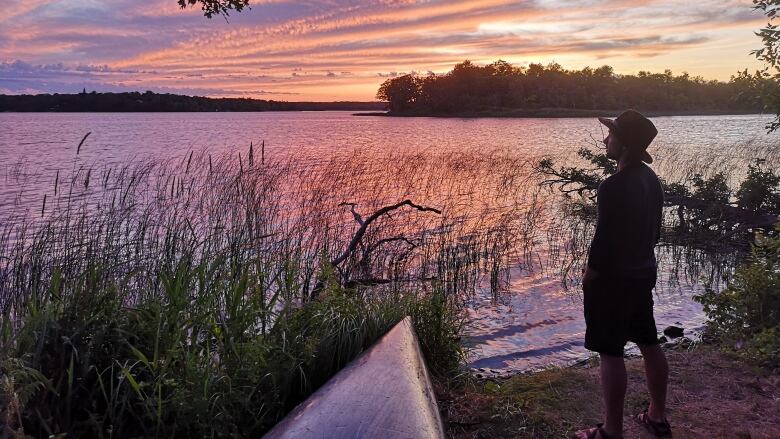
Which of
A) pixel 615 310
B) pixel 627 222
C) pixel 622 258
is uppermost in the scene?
pixel 627 222

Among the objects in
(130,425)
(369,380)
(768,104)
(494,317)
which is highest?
(768,104)

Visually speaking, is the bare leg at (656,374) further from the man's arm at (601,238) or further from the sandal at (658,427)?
the man's arm at (601,238)

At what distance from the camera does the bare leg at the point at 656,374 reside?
12.8 ft

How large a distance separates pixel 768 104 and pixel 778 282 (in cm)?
206

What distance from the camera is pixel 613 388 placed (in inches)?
149

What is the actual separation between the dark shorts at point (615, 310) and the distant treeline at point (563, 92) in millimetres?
96234

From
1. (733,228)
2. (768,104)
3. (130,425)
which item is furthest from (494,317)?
(733,228)

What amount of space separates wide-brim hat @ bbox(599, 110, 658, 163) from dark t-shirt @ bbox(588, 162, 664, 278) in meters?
0.13

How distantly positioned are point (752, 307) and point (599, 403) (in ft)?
7.59

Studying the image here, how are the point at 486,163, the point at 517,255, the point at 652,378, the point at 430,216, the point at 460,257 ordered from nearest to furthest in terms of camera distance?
the point at 652,378 < the point at 460,257 < the point at 517,255 < the point at 430,216 < the point at 486,163

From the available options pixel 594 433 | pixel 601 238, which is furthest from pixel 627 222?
pixel 594 433

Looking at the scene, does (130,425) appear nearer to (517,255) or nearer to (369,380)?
(369,380)

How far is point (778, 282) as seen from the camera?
18.6 feet

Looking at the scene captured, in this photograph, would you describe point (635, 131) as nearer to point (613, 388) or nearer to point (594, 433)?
point (613, 388)
